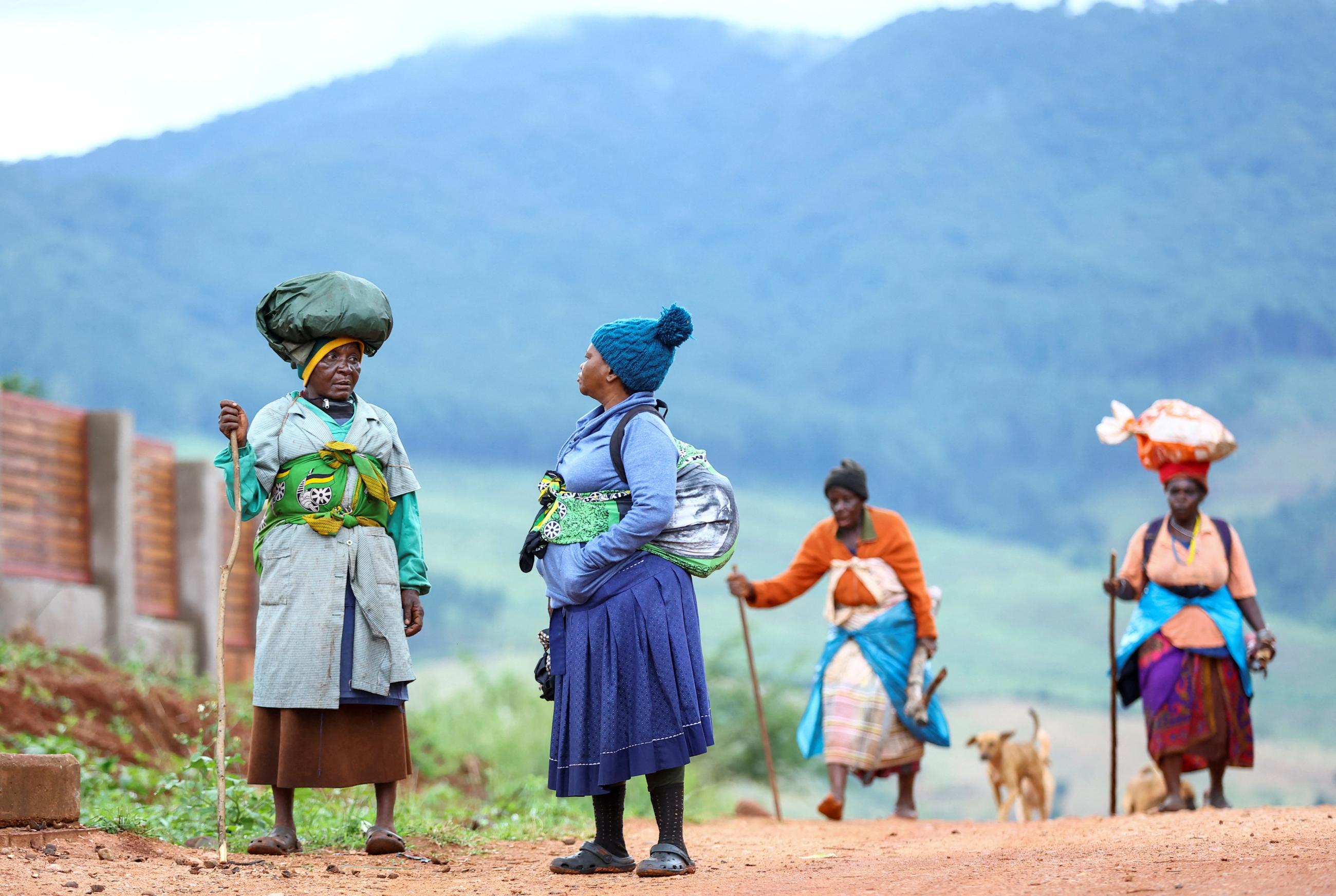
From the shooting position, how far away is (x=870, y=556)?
8922 millimetres

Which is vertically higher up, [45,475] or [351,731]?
[45,475]

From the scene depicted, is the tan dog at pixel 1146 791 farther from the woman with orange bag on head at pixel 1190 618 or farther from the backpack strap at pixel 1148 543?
the backpack strap at pixel 1148 543

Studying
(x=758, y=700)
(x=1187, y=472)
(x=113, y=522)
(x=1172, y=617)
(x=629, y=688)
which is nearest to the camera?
(x=629, y=688)

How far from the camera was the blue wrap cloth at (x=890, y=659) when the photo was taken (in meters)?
8.88

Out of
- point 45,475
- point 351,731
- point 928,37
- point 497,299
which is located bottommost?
point 351,731

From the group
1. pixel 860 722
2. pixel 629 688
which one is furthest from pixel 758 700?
pixel 629 688

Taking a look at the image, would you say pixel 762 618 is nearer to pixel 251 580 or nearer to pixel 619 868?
pixel 251 580

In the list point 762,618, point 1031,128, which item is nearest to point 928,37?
point 1031,128

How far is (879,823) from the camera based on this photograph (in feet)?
28.6

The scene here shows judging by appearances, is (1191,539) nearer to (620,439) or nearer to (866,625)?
(866,625)

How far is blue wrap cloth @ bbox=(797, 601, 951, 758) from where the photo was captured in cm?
888

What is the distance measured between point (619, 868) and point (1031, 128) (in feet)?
227

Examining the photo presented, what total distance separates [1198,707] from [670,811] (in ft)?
14.4

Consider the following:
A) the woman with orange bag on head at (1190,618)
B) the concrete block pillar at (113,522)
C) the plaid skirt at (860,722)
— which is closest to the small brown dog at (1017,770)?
the plaid skirt at (860,722)
